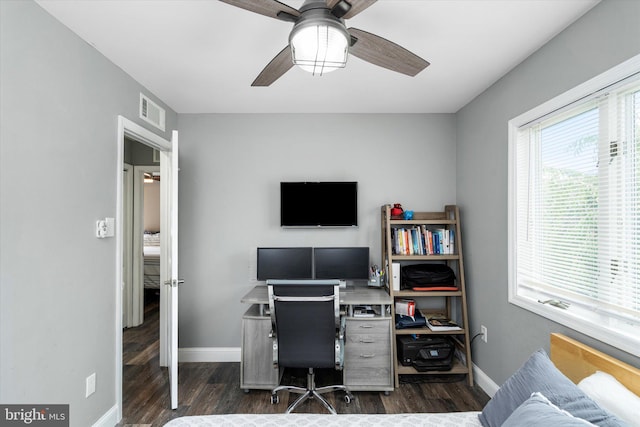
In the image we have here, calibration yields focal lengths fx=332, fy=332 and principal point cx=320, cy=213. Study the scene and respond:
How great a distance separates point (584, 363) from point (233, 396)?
245cm

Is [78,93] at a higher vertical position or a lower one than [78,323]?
higher

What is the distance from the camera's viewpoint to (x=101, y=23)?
1.92m

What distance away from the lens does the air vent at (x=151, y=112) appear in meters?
2.78

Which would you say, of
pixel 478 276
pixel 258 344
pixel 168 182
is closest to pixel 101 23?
pixel 168 182

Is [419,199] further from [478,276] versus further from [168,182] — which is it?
[168,182]

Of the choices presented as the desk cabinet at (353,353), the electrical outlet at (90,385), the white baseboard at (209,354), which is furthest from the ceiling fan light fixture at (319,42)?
the white baseboard at (209,354)

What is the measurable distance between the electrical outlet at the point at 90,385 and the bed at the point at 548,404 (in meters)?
1.02

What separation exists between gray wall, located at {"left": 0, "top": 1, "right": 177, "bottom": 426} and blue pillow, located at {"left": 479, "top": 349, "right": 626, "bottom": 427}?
2.24 meters

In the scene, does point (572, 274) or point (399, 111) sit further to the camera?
point (399, 111)

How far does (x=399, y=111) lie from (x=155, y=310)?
15.3 ft

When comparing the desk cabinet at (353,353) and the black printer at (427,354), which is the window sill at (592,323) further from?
the desk cabinet at (353,353)

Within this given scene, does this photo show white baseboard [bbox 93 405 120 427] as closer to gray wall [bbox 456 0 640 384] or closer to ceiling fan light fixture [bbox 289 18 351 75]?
ceiling fan light fixture [bbox 289 18 351 75]

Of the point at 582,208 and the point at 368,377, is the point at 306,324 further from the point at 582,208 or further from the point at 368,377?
the point at 582,208

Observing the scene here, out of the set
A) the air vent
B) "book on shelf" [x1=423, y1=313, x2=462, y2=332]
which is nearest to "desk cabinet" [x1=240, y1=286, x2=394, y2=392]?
"book on shelf" [x1=423, y1=313, x2=462, y2=332]
